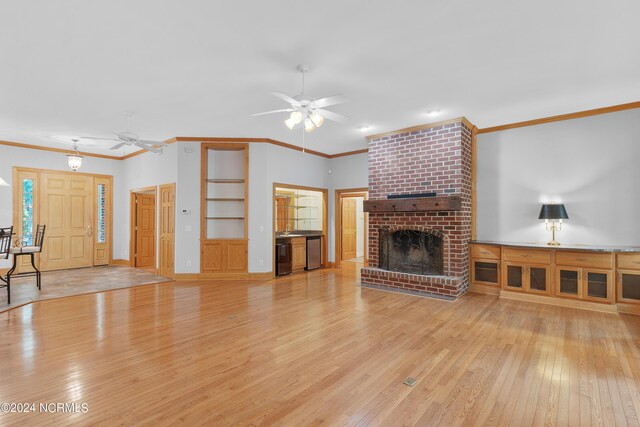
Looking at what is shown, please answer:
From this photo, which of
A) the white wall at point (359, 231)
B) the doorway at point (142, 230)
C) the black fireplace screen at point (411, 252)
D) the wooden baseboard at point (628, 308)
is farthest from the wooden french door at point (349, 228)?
the wooden baseboard at point (628, 308)

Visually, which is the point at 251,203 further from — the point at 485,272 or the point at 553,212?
the point at 553,212

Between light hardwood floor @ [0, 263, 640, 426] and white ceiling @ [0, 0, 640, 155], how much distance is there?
286cm

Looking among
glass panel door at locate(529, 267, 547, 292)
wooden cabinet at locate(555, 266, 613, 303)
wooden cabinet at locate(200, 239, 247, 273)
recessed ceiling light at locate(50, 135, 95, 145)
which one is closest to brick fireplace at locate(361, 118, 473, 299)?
glass panel door at locate(529, 267, 547, 292)

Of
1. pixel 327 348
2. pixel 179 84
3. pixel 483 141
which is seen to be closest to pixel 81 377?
pixel 327 348

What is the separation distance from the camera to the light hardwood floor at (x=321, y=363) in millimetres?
2047

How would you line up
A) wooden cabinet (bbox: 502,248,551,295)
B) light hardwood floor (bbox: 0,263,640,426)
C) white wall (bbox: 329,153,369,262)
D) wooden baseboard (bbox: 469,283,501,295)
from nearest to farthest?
light hardwood floor (bbox: 0,263,640,426)
wooden cabinet (bbox: 502,248,551,295)
wooden baseboard (bbox: 469,283,501,295)
white wall (bbox: 329,153,369,262)

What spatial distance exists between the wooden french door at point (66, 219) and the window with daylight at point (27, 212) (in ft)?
0.61

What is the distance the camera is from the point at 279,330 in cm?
350

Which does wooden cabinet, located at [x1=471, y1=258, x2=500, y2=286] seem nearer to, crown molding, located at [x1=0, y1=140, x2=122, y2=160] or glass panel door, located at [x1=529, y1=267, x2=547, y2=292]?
glass panel door, located at [x1=529, y1=267, x2=547, y2=292]

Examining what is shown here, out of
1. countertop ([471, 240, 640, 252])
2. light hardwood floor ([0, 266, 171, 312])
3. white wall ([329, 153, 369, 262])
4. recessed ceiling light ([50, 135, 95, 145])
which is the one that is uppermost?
recessed ceiling light ([50, 135, 95, 145])

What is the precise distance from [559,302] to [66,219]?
995cm

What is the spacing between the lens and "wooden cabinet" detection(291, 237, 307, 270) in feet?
23.1

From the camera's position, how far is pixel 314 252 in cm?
755

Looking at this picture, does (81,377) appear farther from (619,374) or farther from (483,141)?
(483,141)
